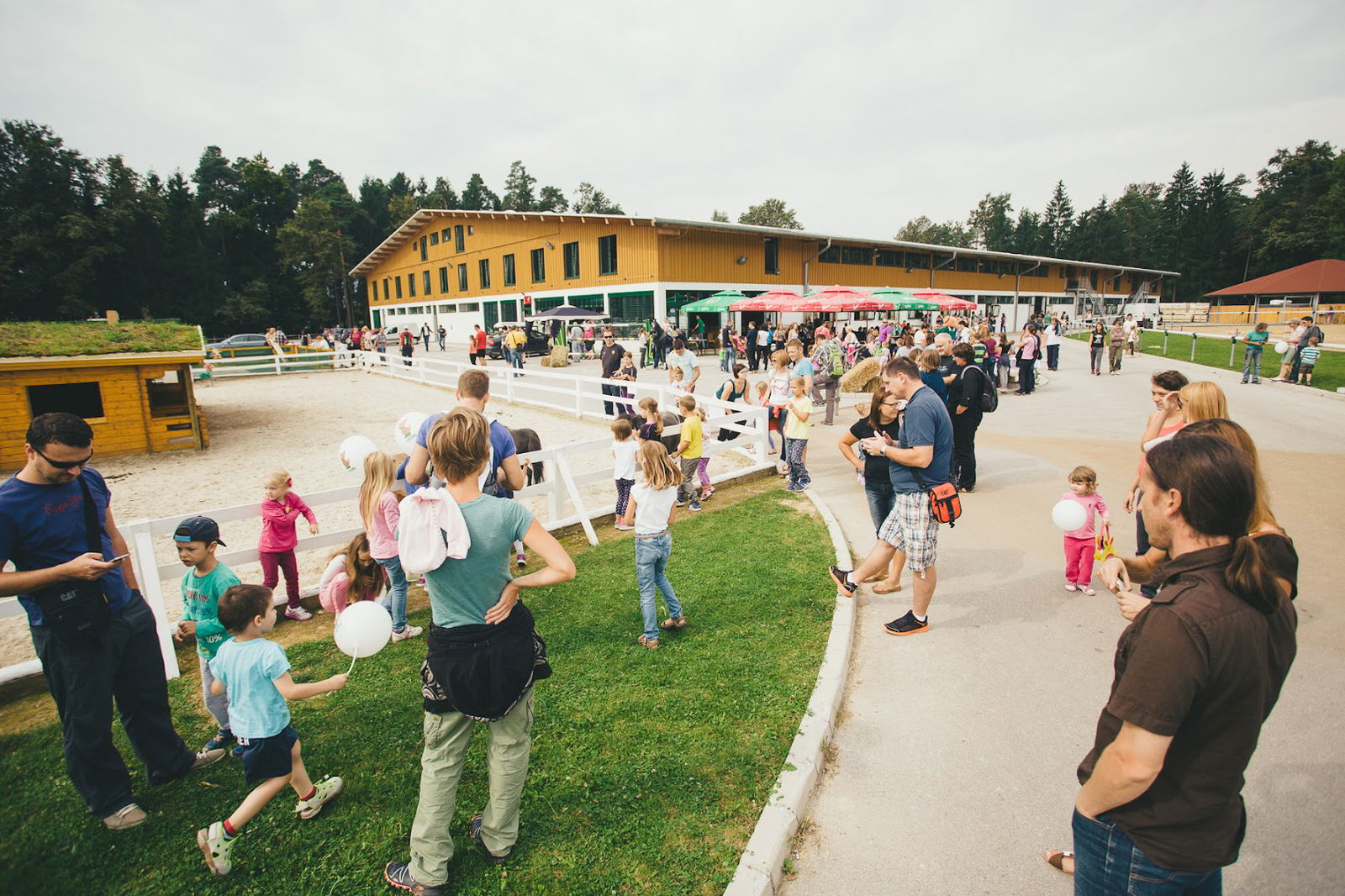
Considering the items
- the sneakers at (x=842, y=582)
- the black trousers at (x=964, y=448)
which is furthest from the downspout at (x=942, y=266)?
the sneakers at (x=842, y=582)

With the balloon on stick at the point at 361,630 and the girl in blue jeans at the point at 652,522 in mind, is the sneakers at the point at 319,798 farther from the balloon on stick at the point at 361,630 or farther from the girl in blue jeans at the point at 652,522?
the girl in blue jeans at the point at 652,522

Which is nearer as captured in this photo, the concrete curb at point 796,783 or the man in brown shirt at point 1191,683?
the man in brown shirt at point 1191,683

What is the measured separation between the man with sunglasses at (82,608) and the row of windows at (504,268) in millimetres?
30343

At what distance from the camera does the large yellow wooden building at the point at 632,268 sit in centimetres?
3061

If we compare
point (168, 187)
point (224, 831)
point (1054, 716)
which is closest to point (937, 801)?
point (1054, 716)

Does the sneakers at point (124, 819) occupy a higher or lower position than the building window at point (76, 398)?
lower

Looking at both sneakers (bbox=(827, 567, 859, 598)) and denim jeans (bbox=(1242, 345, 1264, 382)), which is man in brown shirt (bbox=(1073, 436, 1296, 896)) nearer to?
sneakers (bbox=(827, 567, 859, 598))

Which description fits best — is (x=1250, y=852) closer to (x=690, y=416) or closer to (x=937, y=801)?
(x=937, y=801)

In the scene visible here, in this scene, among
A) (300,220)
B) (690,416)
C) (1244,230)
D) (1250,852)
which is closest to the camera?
(1250,852)

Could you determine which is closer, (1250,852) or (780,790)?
(1250,852)

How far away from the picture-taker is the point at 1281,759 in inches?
131

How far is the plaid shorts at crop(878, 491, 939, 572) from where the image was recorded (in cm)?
447

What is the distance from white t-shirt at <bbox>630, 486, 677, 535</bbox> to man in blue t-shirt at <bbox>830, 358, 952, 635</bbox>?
1.53 metres

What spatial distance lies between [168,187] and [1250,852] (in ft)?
243
